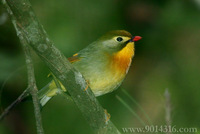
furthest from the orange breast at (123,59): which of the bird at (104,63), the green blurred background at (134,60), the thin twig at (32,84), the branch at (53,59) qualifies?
the thin twig at (32,84)

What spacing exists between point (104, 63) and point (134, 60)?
6.68 feet

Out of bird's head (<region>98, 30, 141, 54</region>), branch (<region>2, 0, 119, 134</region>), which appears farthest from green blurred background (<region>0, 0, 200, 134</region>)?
branch (<region>2, 0, 119, 134</region>)

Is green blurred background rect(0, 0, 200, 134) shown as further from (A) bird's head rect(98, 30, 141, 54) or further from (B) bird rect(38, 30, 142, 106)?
(A) bird's head rect(98, 30, 141, 54)

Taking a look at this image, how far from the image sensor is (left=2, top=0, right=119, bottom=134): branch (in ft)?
6.76

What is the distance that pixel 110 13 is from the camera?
4.95 m

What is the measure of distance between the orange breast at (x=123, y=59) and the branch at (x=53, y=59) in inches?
26.4

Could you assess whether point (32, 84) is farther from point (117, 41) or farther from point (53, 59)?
point (117, 41)

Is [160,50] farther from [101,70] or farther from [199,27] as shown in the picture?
[101,70]

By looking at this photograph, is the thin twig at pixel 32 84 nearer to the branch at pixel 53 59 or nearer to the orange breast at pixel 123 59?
the branch at pixel 53 59

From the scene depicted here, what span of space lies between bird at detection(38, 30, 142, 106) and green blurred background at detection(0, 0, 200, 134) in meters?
0.60

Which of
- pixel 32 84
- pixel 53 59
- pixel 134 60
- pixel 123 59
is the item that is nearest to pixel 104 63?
pixel 123 59

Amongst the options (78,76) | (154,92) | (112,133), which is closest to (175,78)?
(154,92)

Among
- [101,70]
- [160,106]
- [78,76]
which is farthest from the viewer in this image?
[160,106]

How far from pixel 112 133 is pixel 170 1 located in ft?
9.40
